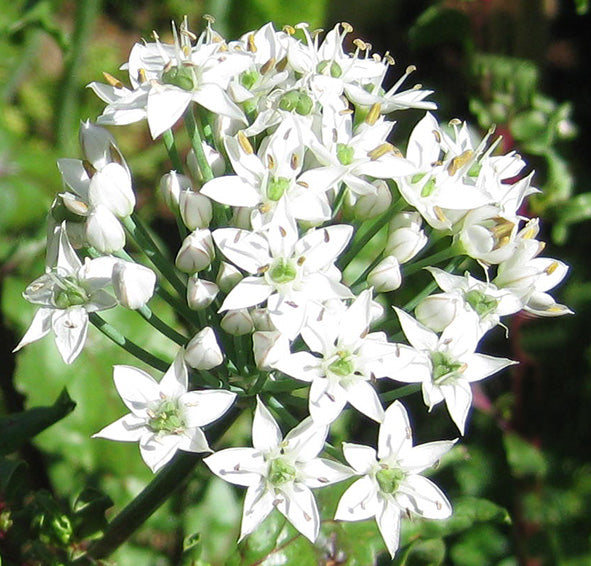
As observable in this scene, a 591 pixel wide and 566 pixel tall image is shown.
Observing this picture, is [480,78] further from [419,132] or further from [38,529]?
[38,529]

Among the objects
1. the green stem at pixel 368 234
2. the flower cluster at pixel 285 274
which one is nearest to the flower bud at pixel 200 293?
the flower cluster at pixel 285 274

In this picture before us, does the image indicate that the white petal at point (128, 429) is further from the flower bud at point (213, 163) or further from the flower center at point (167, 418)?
the flower bud at point (213, 163)

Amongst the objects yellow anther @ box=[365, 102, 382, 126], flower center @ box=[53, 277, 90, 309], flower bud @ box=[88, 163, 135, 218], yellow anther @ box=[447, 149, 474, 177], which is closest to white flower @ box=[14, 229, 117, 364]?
flower center @ box=[53, 277, 90, 309]

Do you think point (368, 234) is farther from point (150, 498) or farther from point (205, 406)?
point (150, 498)

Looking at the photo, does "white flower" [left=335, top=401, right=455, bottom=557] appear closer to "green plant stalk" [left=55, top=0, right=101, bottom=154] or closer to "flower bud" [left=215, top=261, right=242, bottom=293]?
"flower bud" [left=215, top=261, right=242, bottom=293]

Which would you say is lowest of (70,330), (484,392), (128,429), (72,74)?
(484,392)

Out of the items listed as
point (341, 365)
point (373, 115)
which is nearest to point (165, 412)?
point (341, 365)
